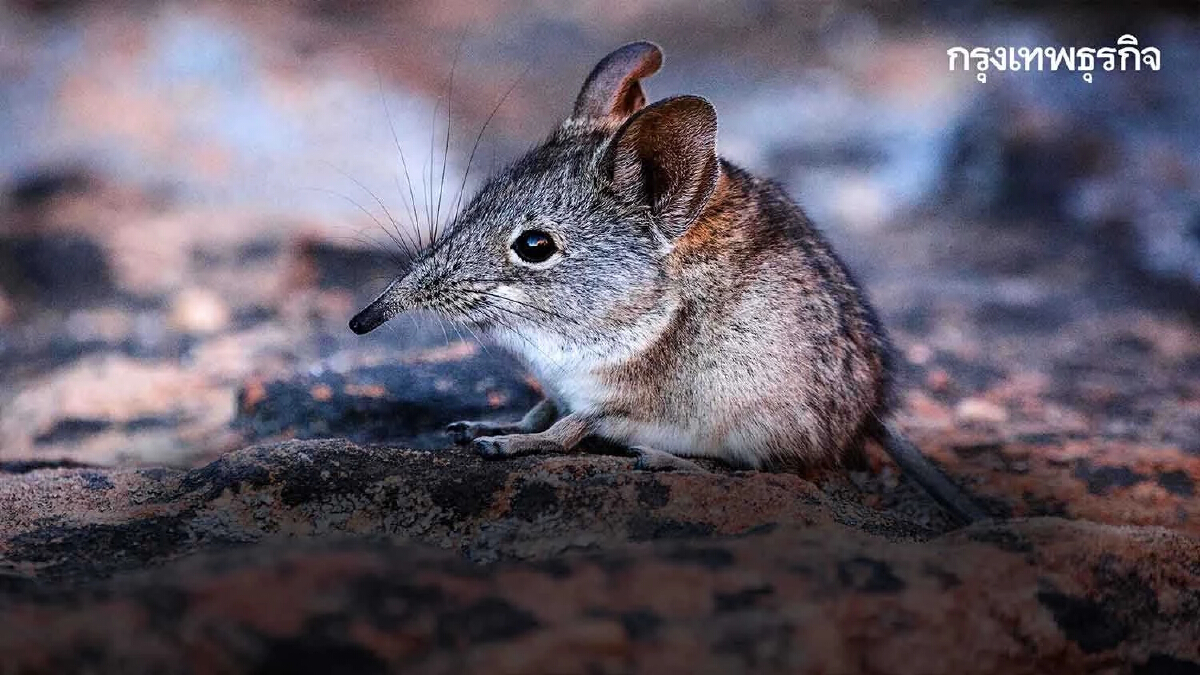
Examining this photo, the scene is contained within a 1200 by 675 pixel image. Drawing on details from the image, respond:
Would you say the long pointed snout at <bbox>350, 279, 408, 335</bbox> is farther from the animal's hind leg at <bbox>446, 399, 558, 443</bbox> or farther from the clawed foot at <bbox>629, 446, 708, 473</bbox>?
the clawed foot at <bbox>629, 446, 708, 473</bbox>

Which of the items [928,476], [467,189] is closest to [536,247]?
[928,476]

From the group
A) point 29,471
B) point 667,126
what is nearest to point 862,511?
point 667,126

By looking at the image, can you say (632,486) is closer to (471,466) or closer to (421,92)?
(471,466)

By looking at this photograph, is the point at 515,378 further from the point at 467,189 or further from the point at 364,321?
the point at 467,189

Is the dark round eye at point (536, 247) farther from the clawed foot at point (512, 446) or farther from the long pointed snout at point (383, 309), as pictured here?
the clawed foot at point (512, 446)

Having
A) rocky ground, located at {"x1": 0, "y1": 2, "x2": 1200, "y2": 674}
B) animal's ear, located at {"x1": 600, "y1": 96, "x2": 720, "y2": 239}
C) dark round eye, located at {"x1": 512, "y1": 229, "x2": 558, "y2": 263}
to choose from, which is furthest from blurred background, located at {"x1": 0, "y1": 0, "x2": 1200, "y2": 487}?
animal's ear, located at {"x1": 600, "y1": 96, "x2": 720, "y2": 239}
